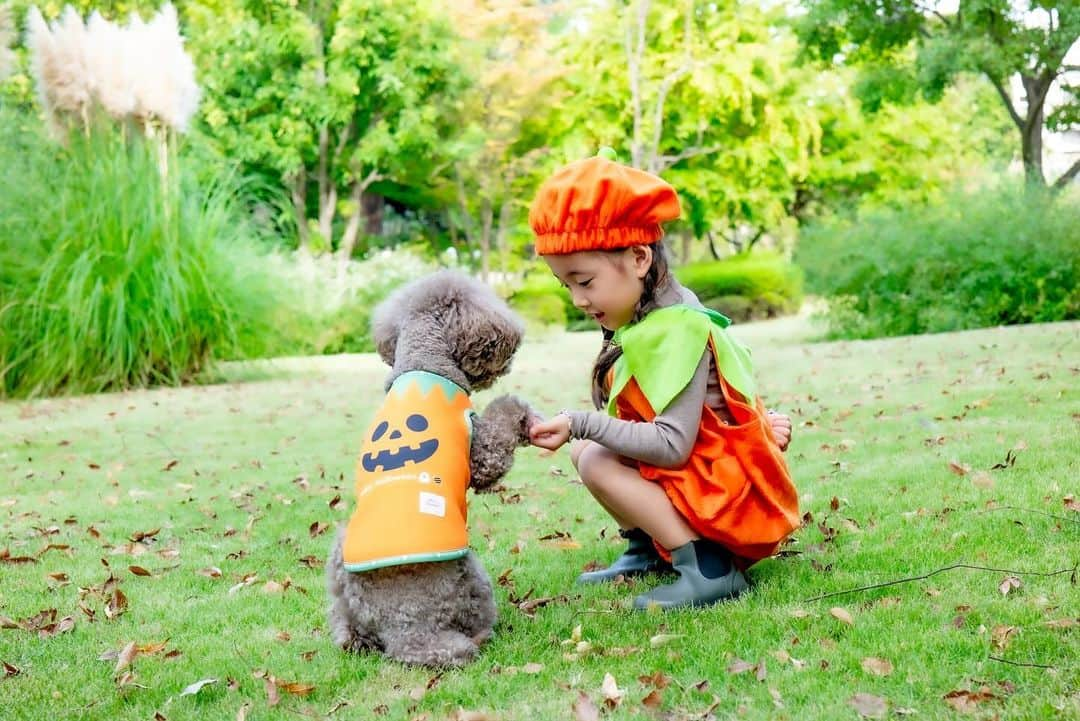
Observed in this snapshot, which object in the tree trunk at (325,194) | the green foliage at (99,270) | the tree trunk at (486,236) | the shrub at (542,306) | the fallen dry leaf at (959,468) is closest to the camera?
the fallen dry leaf at (959,468)

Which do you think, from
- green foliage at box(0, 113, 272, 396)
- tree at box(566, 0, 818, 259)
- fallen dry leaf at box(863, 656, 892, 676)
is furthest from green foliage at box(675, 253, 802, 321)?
fallen dry leaf at box(863, 656, 892, 676)

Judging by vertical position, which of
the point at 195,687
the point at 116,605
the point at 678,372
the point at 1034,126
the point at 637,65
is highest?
the point at 637,65

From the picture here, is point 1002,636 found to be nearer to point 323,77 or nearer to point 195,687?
point 195,687

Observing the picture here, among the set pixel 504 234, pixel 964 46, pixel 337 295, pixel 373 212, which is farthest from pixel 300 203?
pixel 964 46

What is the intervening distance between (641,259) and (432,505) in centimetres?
102

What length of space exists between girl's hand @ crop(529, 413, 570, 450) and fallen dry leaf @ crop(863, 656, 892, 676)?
997 millimetres

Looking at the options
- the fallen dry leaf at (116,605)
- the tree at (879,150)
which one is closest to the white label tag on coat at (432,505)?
the fallen dry leaf at (116,605)

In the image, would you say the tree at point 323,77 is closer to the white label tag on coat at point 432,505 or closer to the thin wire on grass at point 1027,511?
the thin wire on grass at point 1027,511

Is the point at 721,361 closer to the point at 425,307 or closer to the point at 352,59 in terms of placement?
the point at 425,307

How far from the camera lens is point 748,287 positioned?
22.0 m

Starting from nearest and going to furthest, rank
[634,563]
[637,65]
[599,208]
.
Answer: [599,208], [634,563], [637,65]

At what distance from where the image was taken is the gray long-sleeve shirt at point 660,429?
2.93 metres

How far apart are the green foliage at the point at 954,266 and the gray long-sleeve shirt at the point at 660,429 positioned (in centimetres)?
1016

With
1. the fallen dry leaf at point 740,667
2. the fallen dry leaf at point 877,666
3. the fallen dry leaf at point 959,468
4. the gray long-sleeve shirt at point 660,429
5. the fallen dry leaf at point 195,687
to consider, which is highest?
the gray long-sleeve shirt at point 660,429
